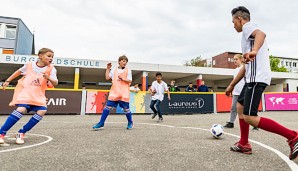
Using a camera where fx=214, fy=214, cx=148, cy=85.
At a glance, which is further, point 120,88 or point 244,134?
point 120,88

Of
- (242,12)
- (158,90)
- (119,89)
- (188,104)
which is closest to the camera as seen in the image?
(242,12)

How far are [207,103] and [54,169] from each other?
1212cm

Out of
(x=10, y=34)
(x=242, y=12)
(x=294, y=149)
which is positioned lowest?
(x=294, y=149)

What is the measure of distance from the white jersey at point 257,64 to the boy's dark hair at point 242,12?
0.14 m

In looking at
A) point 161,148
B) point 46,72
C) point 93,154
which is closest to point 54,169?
point 93,154

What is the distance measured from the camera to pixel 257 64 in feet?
8.88

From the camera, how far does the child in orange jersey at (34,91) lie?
3560 mm

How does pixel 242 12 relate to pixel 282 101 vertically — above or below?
above

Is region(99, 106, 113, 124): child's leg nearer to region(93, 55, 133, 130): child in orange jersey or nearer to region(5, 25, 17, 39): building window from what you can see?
region(93, 55, 133, 130): child in orange jersey

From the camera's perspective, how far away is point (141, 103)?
39.9 ft

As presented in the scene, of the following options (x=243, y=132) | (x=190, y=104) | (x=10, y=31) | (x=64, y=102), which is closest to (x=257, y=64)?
(x=243, y=132)

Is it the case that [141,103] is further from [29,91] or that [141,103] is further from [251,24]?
[251,24]

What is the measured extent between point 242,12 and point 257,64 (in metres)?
0.74

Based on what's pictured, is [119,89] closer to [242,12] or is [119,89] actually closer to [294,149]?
[242,12]
